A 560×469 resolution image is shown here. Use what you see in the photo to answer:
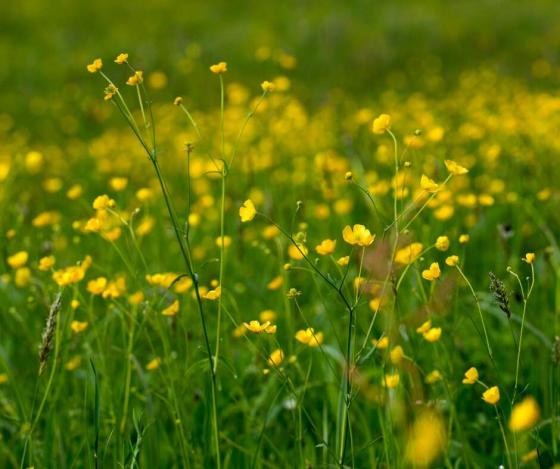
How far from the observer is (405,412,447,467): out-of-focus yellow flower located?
1254 millimetres

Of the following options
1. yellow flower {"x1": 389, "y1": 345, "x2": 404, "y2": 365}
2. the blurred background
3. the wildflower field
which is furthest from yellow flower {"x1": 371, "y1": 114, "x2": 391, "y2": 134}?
the blurred background

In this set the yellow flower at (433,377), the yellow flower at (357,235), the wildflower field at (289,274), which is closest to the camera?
the yellow flower at (357,235)

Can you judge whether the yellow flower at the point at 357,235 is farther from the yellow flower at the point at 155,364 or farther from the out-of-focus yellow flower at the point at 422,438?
the yellow flower at the point at 155,364

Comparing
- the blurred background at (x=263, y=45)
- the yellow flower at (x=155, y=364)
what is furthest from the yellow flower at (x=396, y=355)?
the blurred background at (x=263, y=45)

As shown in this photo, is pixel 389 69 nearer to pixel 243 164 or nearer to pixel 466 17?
pixel 466 17

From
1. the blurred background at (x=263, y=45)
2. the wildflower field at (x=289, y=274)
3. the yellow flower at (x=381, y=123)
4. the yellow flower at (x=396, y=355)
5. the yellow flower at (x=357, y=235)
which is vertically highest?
the yellow flower at (x=381, y=123)

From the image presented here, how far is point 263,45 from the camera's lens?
8.64 meters

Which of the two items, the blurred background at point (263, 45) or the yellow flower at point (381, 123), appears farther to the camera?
the blurred background at point (263, 45)

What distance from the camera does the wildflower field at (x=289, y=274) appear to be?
137 cm

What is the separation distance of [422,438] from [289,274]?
3.58 feet

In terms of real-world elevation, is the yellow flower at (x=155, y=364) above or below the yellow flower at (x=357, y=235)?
below

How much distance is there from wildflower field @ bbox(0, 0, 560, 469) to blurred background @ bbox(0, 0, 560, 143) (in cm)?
8

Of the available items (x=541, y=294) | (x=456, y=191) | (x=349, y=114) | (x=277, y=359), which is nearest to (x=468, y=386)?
(x=277, y=359)

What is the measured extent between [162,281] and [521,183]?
1.38 meters
